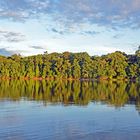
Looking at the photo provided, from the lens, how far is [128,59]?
120 metres

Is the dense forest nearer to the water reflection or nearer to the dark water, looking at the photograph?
the water reflection

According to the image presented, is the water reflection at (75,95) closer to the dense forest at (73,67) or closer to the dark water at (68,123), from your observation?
the dark water at (68,123)

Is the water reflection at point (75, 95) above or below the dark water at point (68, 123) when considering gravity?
above

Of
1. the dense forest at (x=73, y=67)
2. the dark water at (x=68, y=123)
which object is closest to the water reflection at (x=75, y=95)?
the dark water at (x=68, y=123)

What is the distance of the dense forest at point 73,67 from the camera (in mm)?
114812

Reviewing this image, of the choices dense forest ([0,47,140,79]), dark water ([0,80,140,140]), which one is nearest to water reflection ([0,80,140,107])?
dark water ([0,80,140,140])

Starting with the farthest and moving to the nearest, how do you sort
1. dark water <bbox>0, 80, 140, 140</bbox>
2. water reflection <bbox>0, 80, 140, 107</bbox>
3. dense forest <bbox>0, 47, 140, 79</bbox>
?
dense forest <bbox>0, 47, 140, 79</bbox> → water reflection <bbox>0, 80, 140, 107</bbox> → dark water <bbox>0, 80, 140, 140</bbox>

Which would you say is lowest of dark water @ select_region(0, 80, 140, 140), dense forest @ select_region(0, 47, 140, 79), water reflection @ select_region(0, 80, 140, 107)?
dark water @ select_region(0, 80, 140, 140)

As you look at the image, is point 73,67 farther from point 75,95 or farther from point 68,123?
point 68,123

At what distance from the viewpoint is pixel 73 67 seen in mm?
118562

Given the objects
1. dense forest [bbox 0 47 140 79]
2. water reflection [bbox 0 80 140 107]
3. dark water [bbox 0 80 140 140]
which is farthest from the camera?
dense forest [bbox 0 47 140 79]

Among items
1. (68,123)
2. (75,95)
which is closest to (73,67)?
(75,95)

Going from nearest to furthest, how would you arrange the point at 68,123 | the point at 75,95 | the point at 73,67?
the point at 68,123, the point at 75,95, the point at 73,67

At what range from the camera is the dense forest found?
115m
